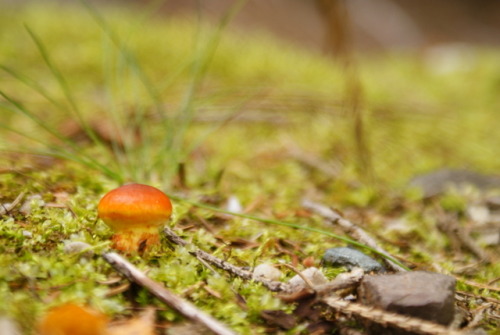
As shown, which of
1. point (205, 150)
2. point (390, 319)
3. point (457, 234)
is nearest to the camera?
point (390, 319)

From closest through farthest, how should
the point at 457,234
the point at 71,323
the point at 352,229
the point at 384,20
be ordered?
→ the point at 71,323 < the point at 352,229 < the point at 457,234 < the point at 384,20

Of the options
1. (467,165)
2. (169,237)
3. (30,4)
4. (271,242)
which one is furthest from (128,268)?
(30,4)

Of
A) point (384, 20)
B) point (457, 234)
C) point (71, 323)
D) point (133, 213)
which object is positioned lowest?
point (457, 234)

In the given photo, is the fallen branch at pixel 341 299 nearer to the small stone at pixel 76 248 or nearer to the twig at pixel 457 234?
the small stone at pixel 76 248

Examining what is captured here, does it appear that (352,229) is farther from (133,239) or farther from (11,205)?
(11,205)

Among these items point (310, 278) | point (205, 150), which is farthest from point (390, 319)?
point (205, 150)

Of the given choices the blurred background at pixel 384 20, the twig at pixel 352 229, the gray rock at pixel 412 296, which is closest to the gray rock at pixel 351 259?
the twig at pixel 352 229
